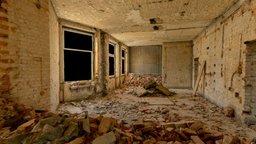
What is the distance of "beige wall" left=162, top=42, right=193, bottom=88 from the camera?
9469 mm

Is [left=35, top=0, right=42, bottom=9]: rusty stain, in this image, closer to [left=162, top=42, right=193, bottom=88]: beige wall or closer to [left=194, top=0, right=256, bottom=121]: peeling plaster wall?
[left=194, top=0, right=256, bottom=121]: peeling plaster wall

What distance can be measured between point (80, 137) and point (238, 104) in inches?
133

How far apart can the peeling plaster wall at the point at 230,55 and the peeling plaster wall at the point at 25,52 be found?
4068 millimetres

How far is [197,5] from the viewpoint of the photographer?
3963 mm

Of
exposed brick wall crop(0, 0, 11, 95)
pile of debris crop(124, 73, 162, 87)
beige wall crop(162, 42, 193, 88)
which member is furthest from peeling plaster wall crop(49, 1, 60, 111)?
beige wall crop(162, 42, 193, 88)

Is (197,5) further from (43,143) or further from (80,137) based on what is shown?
(43,143)

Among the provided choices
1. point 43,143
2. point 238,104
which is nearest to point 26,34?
point 43,143

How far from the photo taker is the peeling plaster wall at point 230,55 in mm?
3335

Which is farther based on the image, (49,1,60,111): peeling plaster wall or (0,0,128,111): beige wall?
(49,1,60,111): peeling plaster wall

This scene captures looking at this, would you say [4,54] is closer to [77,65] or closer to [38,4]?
[38,4]

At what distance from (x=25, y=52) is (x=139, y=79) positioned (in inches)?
337

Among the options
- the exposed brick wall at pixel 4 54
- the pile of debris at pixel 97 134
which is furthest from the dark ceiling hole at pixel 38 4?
the pile of debris at pixel 97 134

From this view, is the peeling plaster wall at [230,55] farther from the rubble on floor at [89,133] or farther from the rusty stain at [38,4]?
the rusty stain at [38,4]

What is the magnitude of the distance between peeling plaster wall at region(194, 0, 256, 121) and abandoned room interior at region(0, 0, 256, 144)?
2cm
